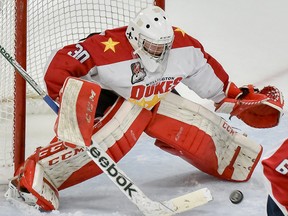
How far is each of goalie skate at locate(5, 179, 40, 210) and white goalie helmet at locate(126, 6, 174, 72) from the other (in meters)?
0.52

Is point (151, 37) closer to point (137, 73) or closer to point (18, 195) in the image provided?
point (137, 73)

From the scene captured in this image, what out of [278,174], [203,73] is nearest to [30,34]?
[203,73]

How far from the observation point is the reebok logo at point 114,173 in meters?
2.23

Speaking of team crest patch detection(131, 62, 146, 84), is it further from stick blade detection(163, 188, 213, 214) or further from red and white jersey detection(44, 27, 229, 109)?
stick blade detection(163, 188, 213, 214)

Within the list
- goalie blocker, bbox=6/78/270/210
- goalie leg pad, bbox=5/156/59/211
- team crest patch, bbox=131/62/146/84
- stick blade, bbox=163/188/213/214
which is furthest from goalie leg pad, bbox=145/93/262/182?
goalie leg pad, bbox=5/156/59/211

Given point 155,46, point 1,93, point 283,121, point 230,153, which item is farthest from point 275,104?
point 1,93

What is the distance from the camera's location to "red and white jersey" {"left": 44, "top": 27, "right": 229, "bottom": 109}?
2285 millimetres

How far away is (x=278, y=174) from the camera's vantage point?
150 cm

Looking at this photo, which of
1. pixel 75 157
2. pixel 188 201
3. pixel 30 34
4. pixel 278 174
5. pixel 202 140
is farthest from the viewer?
pixel 30 34

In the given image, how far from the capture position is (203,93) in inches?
102

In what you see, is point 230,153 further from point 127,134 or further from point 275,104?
point 127,134

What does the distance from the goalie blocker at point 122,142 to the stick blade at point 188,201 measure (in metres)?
0.25

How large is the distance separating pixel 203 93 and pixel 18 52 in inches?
25.0

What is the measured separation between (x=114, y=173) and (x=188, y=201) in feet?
0.75
